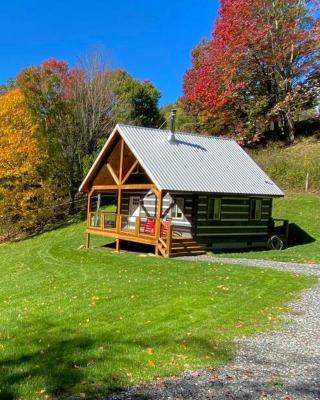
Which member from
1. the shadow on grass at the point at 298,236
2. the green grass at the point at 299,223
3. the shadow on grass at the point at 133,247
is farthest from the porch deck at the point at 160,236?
the shadow on grass at the point at 298,236

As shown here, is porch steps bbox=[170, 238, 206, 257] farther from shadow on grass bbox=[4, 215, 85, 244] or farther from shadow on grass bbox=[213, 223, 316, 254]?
shadow on grass bbox=[4, 215, 85, 244]

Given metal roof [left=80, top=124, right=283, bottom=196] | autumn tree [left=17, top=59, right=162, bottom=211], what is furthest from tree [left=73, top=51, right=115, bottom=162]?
metal roof [left=80, top=124, right=283, bottom=196]

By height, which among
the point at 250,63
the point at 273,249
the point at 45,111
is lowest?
the point at 273,249

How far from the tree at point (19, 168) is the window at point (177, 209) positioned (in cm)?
1285

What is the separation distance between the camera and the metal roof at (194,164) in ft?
65.0

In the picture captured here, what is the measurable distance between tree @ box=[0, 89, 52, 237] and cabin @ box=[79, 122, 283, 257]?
770cm

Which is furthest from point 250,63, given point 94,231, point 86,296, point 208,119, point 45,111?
point 86,296

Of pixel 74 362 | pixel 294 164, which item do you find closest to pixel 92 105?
pixel 294 164

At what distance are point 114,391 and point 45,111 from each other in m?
34.7

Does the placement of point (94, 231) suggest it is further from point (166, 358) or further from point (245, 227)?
point (166, 358)

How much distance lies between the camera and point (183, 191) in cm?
1914

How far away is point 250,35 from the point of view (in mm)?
35906

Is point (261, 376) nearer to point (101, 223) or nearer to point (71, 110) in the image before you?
point (101, 223)

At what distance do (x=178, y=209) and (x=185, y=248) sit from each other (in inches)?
113
